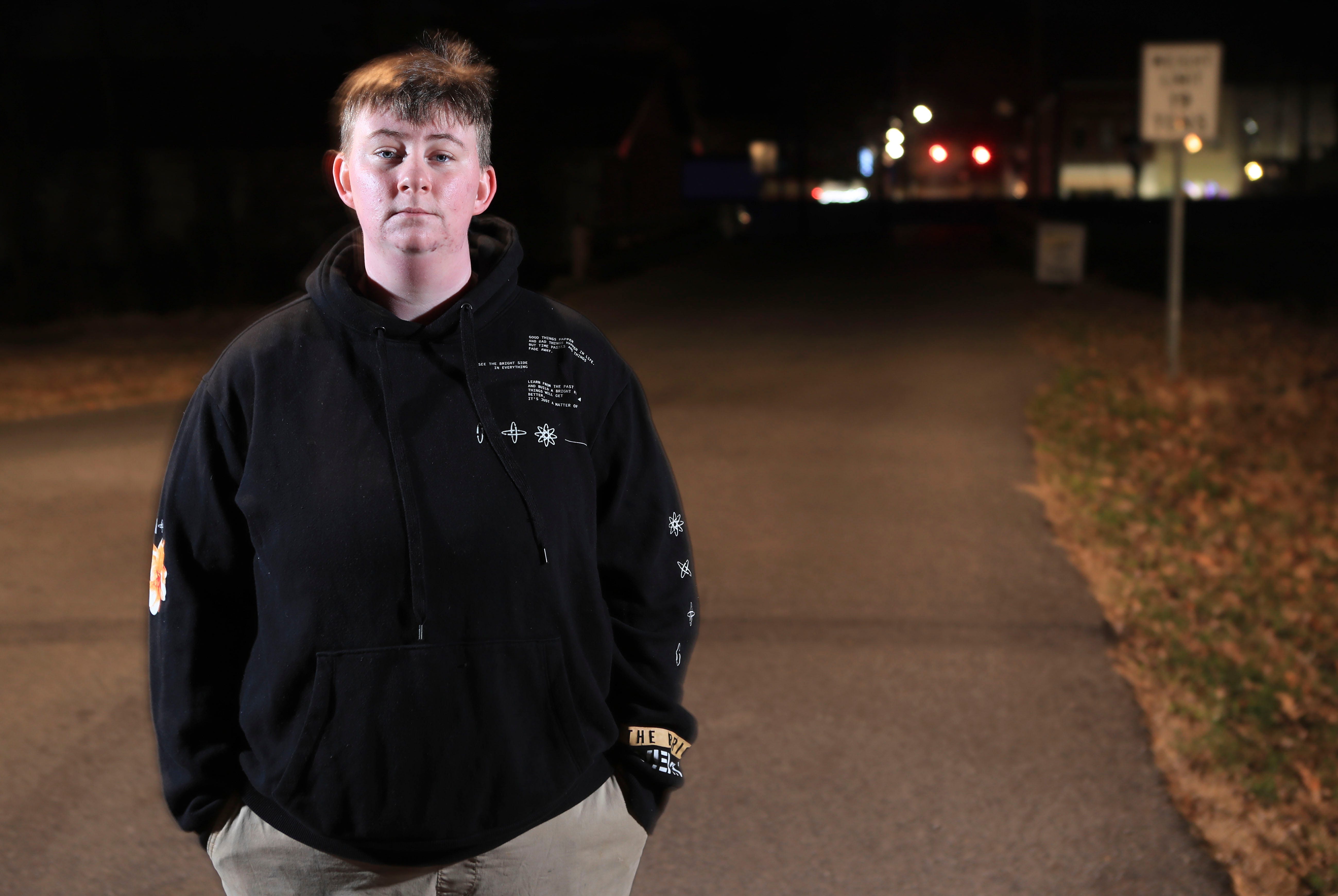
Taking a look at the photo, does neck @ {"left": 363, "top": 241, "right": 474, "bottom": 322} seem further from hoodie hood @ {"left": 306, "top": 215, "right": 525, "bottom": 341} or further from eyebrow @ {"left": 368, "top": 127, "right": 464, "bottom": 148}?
eyebrow @ {"left": 368, "top": 127, "right": 464, "bottom": 148}

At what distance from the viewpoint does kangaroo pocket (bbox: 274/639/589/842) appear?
200 cm

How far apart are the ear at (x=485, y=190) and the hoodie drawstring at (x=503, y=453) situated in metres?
0.32

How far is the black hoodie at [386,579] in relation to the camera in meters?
1.99

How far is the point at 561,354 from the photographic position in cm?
216

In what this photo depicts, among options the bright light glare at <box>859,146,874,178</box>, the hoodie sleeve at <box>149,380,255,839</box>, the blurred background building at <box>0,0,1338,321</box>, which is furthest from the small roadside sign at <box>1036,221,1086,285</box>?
the bright light glare at <box>859,146,874,178</box>

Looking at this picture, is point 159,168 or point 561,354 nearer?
point 561,354

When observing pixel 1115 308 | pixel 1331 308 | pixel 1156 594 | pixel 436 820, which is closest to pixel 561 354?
pixel 436 820

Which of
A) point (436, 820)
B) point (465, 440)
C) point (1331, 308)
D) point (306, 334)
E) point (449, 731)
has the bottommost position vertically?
point (1331, 308)

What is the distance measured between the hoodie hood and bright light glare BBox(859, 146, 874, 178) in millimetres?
56328

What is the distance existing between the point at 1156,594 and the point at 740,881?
3.47 metres

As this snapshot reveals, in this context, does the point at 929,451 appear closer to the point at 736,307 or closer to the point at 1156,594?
the point at 1156,594

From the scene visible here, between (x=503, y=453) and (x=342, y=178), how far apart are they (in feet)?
1.93

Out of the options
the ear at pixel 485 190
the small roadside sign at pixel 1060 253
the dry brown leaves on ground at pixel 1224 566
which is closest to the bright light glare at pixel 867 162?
the small roadside sign at pixel 1060 253

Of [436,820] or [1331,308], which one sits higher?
[436,820]
